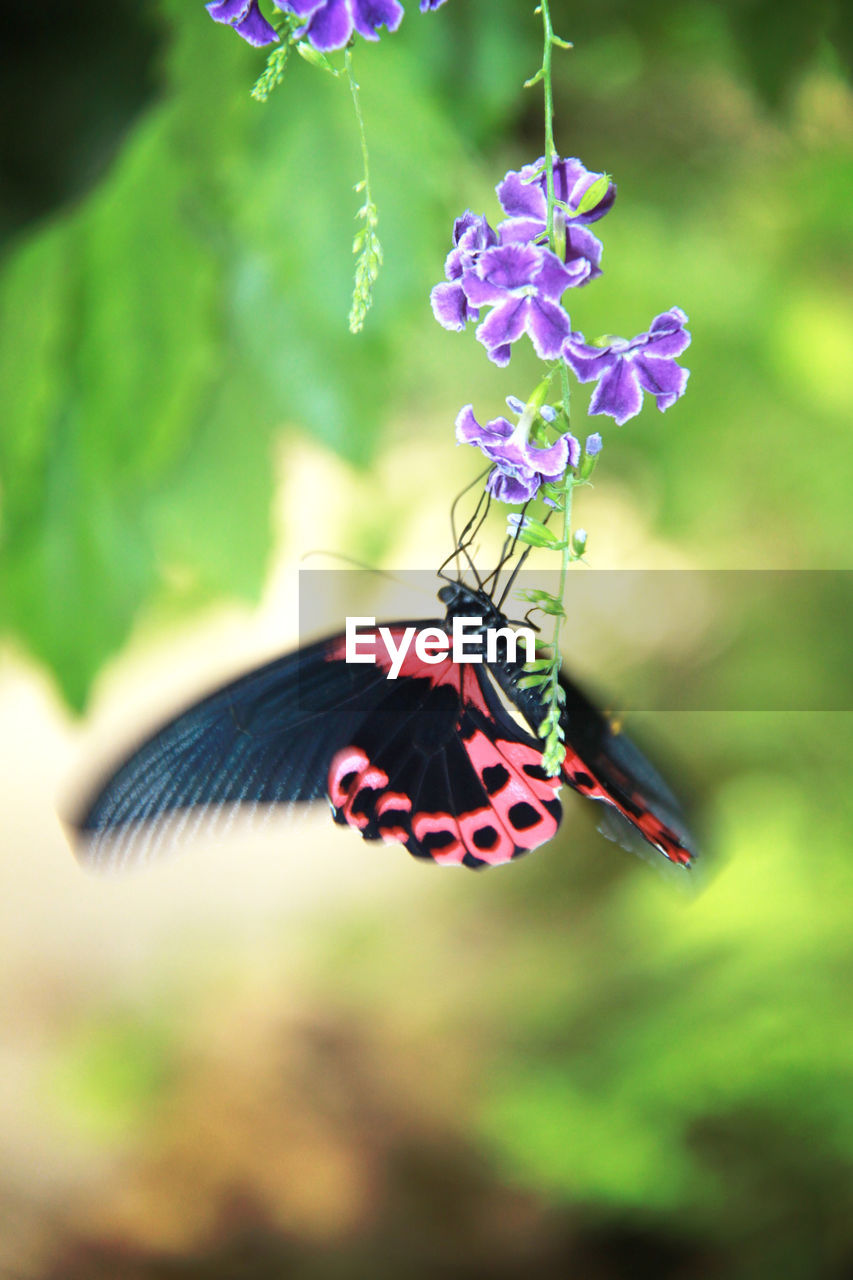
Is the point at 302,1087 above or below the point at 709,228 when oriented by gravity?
below

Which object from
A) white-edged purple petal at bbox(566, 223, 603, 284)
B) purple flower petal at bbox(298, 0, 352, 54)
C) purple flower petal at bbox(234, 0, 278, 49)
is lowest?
white-edged purple petal at bbox(566, 223, 603, 284)

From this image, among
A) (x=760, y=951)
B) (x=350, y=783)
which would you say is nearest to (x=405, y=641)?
(x=350, y=783)

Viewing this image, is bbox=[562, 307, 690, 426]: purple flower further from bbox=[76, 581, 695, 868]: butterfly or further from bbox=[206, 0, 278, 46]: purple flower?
bbox=[76, 581, 695, 868]: butterfly

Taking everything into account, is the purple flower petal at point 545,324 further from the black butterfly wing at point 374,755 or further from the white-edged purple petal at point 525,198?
the black butterfly wing at point 374,755

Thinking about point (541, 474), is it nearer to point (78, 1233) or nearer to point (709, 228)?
point (709, 228)

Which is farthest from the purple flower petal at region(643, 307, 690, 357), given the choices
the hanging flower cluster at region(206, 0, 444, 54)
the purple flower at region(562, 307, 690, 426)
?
the hanging flower cluster at region(206, 0, 444, 54)

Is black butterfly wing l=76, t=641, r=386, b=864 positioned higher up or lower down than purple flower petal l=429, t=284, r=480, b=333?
lower down

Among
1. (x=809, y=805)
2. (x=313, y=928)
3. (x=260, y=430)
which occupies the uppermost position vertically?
(x=260, y=430)
